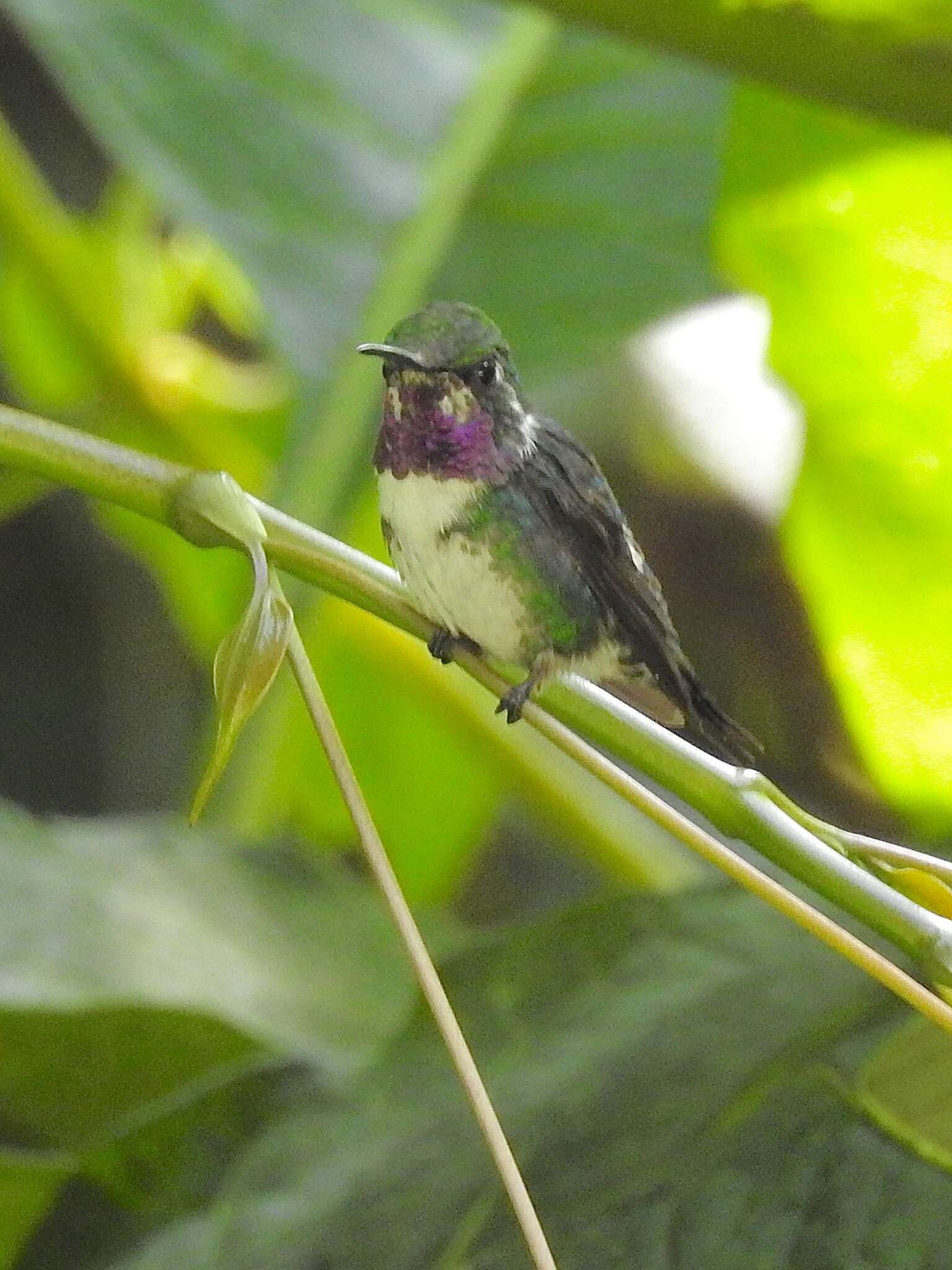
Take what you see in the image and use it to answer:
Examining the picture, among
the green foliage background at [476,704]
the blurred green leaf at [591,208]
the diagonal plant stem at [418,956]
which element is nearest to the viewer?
the diagonal plant stem at [418,956]

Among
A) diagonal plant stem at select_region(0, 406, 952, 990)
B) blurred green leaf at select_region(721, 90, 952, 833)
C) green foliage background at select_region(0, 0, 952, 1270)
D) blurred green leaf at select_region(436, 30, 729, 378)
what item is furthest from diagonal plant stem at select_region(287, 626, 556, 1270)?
blurred green leaf at select_region(436, 30, 729, 378)

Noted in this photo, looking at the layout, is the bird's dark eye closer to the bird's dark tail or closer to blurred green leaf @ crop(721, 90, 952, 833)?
the bird's dark tail

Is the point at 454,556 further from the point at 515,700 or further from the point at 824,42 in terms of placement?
the point at 824,42

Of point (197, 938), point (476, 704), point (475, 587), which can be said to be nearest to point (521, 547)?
point (475, 587)

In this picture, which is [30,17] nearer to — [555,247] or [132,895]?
[555,247]

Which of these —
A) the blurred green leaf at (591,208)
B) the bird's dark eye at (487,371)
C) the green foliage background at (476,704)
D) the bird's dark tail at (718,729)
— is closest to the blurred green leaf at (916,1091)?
the green foliage background at (476,704)

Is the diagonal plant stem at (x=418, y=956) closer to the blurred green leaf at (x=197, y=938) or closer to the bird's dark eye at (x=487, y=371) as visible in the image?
the bird's dark eye at (x=487, y=371)

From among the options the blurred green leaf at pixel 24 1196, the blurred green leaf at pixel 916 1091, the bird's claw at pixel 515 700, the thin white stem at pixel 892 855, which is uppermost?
the thin white stem at pixel 892 855
